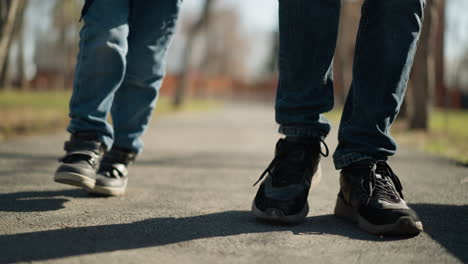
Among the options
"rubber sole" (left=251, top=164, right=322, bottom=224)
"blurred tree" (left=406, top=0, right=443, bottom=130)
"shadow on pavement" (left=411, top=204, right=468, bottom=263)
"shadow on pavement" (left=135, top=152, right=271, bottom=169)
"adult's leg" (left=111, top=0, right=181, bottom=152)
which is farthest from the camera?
"blurred tree" (left=406, top=0, right=443, bottom=130)

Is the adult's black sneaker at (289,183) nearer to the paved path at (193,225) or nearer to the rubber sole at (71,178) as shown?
the paved path at (193,225)

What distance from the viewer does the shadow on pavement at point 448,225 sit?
4.67ft

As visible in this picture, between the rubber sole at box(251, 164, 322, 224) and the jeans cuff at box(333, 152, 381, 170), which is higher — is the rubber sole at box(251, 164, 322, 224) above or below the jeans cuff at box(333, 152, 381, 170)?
below

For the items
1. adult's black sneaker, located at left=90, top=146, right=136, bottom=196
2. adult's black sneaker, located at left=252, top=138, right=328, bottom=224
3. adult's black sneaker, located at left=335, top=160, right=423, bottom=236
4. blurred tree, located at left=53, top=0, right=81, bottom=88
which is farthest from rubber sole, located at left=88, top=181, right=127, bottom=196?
blurred tree, located at left=53, top=0, right=81, bottom=88

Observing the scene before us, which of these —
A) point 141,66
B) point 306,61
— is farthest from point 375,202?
point 141,66

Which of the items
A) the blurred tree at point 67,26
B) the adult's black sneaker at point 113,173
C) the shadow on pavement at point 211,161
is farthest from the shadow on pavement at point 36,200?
the blurred tree at point 67,26

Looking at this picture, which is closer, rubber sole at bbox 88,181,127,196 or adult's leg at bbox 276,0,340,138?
adult's leg at bbox 276,0,340,138

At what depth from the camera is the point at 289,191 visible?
5.46 feet

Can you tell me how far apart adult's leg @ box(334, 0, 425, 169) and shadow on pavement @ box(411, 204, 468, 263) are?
325mm

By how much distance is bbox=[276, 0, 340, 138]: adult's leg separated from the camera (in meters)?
1.72

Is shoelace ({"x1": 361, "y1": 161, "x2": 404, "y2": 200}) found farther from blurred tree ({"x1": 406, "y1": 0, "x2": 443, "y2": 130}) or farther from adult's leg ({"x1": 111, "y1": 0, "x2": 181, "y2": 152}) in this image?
blurred tree ({"x1": 406, "y1": 0, "x2": 443, "y2": 130})

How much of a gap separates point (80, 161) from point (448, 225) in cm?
148

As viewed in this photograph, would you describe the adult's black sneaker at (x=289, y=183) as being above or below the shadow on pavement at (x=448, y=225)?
above

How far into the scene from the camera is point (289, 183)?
168 centimetres
